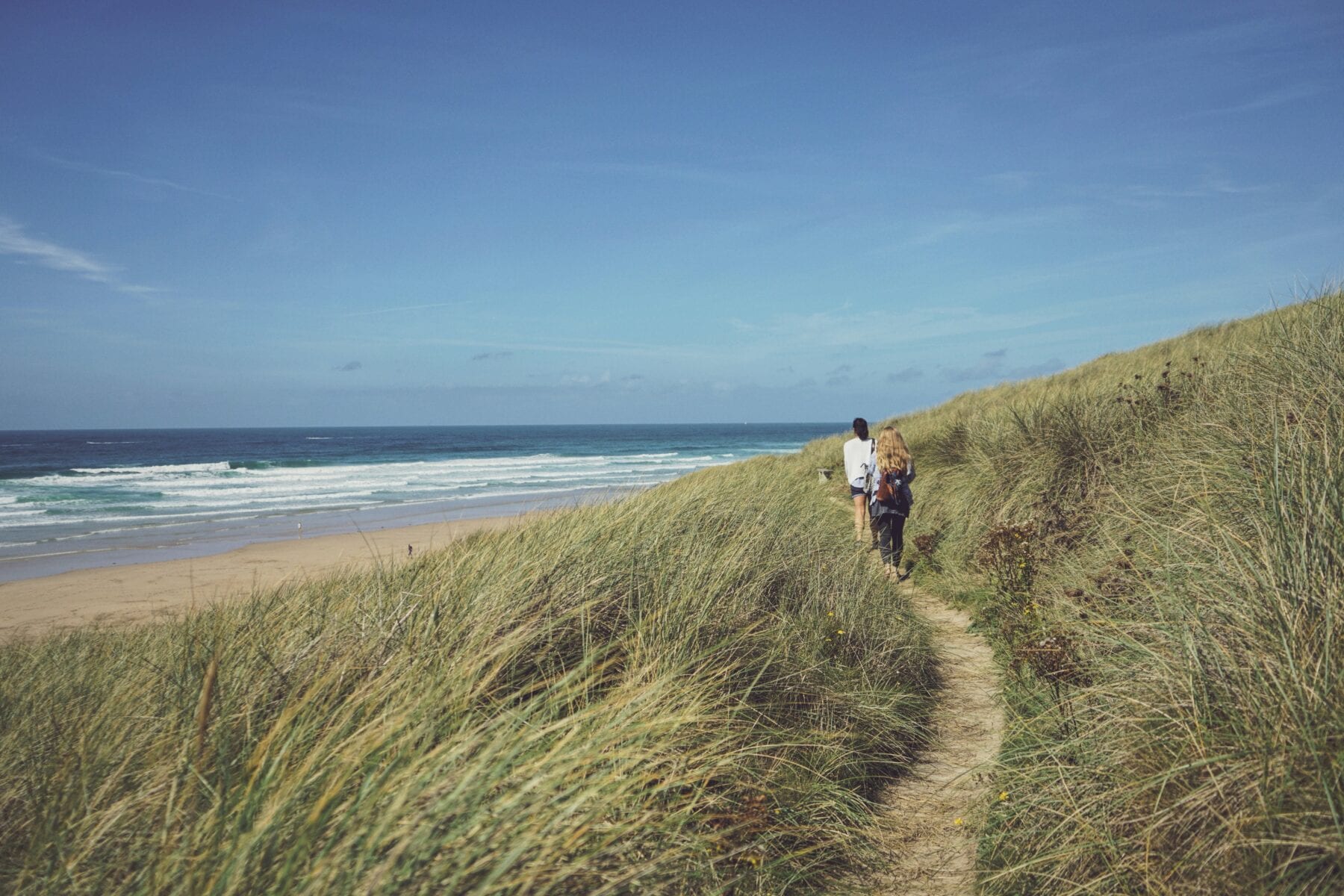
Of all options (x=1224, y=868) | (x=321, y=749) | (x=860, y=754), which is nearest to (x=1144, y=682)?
(x=1224, y=868)

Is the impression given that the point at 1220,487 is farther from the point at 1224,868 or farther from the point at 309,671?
the point at 309,671

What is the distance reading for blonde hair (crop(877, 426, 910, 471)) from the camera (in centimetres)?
862

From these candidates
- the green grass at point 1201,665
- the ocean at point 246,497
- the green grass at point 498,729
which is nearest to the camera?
the green grass at point 498,729

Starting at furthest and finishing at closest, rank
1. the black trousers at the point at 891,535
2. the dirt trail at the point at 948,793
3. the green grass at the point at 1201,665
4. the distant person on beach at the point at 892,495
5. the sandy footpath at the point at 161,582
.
Result: the sandy footpath at the point at 161,582 < the black trousers at the point at 891,535 < the distant person on beach at the point at 892,495 < the dirt trail at the point at 948,793 < the green grass at the point at 1201,665

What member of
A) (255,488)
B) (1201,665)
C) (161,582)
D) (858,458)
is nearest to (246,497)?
(255,488)

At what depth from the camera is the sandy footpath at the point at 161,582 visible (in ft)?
37.9

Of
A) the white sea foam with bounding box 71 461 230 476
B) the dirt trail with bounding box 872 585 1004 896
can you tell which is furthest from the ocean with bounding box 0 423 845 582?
the dirt trail with bounding box 872 585 1004 896

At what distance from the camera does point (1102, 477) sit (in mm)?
6891

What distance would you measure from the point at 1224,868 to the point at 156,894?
113 inches

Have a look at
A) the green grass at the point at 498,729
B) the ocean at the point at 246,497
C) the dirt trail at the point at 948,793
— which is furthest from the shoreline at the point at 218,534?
the dirt trail at the point at 948,793

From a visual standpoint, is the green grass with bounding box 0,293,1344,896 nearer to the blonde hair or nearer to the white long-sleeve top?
the blonde hair

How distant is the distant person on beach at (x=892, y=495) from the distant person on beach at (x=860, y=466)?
39.9 inches

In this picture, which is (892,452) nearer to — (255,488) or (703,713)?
(703,713)

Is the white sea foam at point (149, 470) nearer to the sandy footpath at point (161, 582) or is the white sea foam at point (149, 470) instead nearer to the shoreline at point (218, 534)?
the shoreline at point (218, 534)
